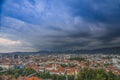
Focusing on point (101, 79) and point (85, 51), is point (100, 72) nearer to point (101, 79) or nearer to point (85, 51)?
point (101, 79)

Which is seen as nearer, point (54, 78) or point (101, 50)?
point (54, 78)

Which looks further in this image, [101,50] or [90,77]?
[101,50]

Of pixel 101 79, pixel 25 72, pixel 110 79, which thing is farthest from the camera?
pixel 25 72

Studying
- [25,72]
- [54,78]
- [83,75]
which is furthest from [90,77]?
[25,72]

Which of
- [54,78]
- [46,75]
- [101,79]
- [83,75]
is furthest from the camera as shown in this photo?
[46,75]

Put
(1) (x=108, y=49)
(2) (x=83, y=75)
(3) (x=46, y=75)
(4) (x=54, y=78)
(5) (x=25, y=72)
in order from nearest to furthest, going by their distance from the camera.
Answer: (2) (x=83, y=75) → (4) (x=54, y=78) → (3) (x=46, y=75) → (5) (x=25, y=72) → (1) (x=108, y=49)

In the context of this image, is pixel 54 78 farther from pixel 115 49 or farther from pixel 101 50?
pixel 101 50

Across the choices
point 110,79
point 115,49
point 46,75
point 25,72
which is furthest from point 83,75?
point 115,49

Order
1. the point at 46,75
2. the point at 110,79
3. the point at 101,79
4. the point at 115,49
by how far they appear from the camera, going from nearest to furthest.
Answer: the point at 101,79
the point at 110,79
the point at 46,75
the point at 115,49
